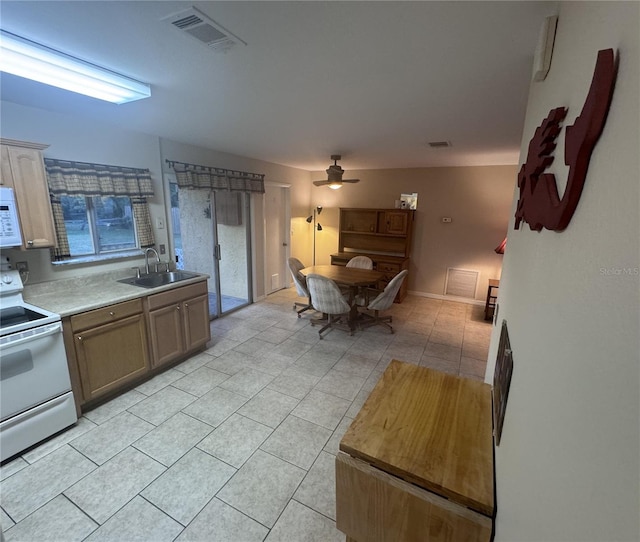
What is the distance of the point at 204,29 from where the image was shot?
4.43ft

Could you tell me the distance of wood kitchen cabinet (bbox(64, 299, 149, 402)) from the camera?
2.30 metres

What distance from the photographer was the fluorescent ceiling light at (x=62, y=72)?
1.50 m

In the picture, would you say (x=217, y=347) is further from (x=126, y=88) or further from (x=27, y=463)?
(x=126, y=88)

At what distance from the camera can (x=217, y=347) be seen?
11.8ft

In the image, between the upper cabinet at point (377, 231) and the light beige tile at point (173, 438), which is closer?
the light beige tile at point (173, 438)

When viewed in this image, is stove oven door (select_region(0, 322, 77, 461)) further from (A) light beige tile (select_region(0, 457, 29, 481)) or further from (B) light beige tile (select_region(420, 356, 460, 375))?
(B) light beige tile (select_region(420, 356, 460, 375))

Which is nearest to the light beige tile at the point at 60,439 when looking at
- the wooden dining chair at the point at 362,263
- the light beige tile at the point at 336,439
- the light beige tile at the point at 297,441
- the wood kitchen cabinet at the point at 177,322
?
the wood kitchen cabinet at the point at 177,322

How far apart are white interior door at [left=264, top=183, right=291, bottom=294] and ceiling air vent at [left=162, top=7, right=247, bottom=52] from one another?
3712 mm

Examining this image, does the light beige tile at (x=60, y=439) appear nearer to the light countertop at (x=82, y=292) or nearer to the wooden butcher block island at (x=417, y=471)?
the light countertop at (x=82, y=292)

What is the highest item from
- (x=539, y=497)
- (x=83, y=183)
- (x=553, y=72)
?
(x=553, y=72)

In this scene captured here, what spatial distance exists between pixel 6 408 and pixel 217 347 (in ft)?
6.10

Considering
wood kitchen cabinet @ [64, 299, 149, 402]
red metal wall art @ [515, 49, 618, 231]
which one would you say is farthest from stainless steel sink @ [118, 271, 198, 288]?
red metal wall art @ [515, 49, 618, 231]

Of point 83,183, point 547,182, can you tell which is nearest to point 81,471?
point 83,183

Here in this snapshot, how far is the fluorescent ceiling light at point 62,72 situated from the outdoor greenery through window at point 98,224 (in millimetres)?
1185
